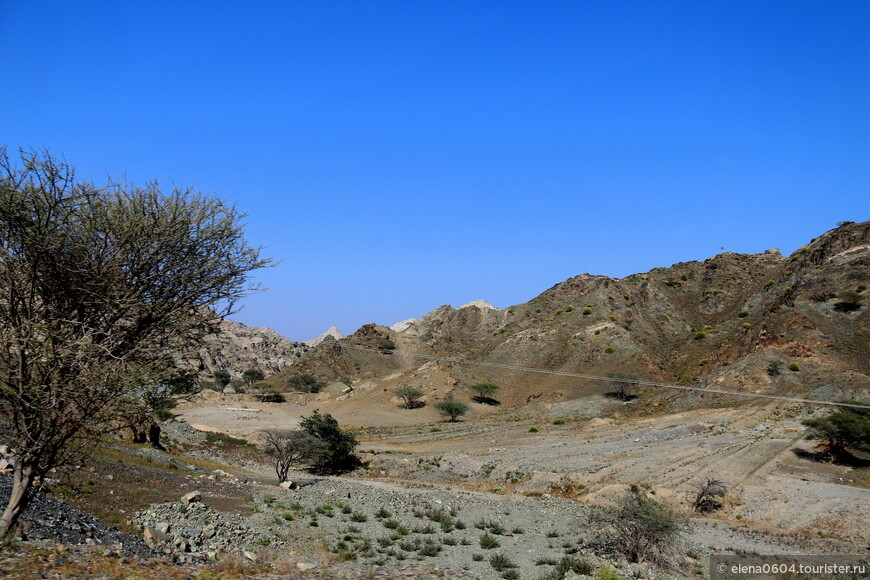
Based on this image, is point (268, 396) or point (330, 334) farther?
point (330, 334)

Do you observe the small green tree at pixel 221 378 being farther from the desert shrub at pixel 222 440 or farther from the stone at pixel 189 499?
the stone at pixel 189 499

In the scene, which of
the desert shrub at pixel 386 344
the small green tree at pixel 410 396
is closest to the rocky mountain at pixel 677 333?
the desert shrub at pixel 386 344

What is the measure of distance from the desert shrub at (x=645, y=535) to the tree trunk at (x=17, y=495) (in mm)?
13675

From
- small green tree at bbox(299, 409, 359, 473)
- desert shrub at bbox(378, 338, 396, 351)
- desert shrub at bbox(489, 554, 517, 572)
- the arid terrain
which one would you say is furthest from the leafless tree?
desert shrub at bbox(378, 338, 396, 351)

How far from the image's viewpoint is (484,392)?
204ft

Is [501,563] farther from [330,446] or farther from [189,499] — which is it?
[330,446]

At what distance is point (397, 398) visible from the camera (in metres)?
61.6

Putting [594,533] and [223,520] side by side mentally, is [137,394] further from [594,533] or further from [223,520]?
[594,533]

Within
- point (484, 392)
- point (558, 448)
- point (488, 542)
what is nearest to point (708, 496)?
point (488, 542)

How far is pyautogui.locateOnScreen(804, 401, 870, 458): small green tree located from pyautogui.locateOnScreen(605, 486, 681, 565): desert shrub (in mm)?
17442

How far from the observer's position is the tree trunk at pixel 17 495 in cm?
845

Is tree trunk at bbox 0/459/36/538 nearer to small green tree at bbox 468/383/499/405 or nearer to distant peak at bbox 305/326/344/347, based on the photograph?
small green tree at bbox 468/383/499/405

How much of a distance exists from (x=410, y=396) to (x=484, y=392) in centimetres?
880

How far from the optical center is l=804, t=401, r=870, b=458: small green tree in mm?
26469
